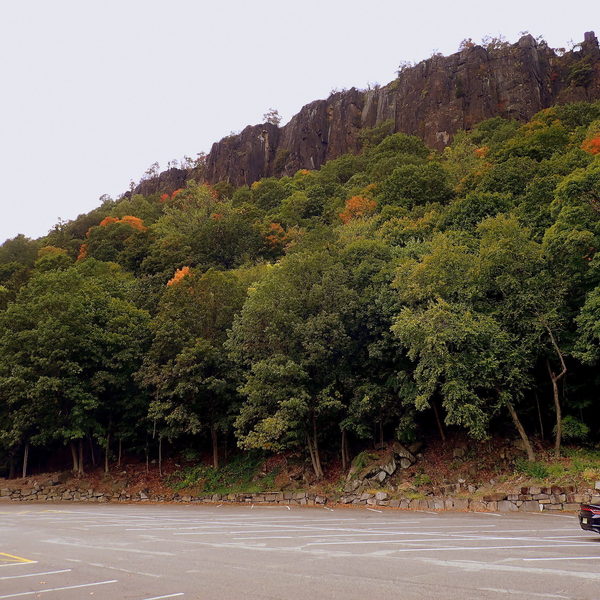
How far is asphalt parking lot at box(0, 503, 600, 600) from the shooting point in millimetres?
7094

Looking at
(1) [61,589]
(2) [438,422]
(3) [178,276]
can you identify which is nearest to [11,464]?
(3) [178,276]

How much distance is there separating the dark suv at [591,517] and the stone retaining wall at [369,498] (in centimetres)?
265

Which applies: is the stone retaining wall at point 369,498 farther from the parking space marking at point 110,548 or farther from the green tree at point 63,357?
the parking space marking at point 110,548

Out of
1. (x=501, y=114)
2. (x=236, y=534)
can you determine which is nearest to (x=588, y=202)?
(x=236, y=534)

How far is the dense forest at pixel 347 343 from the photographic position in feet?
75.2

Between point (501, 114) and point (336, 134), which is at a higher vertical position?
point (336, 134)

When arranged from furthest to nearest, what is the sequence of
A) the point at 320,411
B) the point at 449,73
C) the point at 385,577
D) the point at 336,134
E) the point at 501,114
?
the point at 336,134, the point at 449,73, the point at 501,114, the point at 320,411, the point at 385,577

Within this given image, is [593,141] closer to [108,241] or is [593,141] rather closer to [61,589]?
[61,589]

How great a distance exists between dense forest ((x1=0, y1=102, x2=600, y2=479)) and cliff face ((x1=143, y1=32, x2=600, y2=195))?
44.8m

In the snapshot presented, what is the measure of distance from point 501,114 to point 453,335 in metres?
76.5

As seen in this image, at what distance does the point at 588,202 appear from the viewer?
23.4m

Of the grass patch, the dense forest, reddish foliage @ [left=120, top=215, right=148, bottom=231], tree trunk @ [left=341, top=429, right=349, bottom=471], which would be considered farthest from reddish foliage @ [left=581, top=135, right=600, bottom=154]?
reddish foliage @ [left=120, top=215, right=148, bottom=231]

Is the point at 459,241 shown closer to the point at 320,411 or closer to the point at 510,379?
the point at 510,379

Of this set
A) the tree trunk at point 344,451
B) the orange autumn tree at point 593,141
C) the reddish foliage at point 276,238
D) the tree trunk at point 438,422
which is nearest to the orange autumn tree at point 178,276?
the reddish foliage at point 276,238
